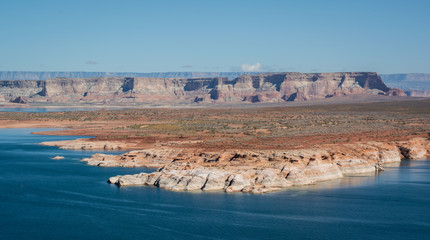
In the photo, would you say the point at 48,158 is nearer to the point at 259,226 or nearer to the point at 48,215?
the point at 48,215

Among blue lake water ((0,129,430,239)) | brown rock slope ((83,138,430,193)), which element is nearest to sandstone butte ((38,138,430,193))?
brown rock slope ((83,138,430,193))

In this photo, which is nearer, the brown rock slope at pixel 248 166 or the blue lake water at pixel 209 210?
the blue lake water at pixel 209 210

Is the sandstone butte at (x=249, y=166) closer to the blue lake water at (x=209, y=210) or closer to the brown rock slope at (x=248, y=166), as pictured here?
the brown rock slope at (x=248, y=166)

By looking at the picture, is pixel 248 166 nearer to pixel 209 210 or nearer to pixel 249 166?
pixel 249 166

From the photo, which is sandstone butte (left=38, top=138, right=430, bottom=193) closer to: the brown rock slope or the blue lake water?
the brown rock slope

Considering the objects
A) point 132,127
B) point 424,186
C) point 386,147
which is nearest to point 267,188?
point 424,186

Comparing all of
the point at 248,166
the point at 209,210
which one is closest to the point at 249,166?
the point at 248,166

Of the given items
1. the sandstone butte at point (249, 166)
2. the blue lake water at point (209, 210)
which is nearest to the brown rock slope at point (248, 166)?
the sandstone butte at point (249, 166)
